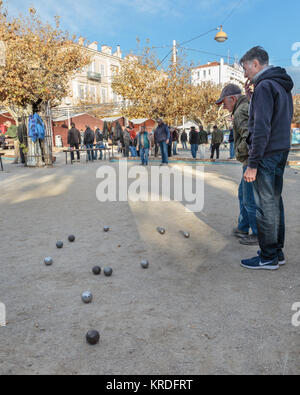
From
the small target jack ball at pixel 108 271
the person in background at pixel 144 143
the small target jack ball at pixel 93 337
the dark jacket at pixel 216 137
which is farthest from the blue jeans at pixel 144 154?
the small target jack ball at pixel 93 337

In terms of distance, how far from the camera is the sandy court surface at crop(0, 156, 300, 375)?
78.4 inches

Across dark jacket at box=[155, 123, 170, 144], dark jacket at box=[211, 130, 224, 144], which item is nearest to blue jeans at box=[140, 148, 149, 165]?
dark jacket at box=[155, 123, 170, 144]

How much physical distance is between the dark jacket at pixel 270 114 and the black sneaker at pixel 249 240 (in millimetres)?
1381

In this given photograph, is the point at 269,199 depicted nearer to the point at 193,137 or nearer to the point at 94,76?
the point at 193,137

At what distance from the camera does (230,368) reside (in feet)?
6.23

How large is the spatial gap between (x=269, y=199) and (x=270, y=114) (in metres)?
0.85

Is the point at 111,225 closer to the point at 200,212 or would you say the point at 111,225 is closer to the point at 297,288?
the point at 200,212

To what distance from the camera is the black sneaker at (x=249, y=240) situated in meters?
4.14

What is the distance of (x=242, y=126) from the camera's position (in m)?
3.90

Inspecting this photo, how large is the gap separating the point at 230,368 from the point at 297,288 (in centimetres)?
136

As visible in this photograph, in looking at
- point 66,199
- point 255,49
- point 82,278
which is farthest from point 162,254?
point 66,199

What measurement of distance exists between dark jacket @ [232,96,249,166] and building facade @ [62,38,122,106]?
47566 mm

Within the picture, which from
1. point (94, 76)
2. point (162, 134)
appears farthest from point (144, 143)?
point (94, 76)

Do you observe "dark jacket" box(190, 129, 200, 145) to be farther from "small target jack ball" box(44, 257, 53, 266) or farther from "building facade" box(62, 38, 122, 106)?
"building facade" box(62, 38, 122, 106)
